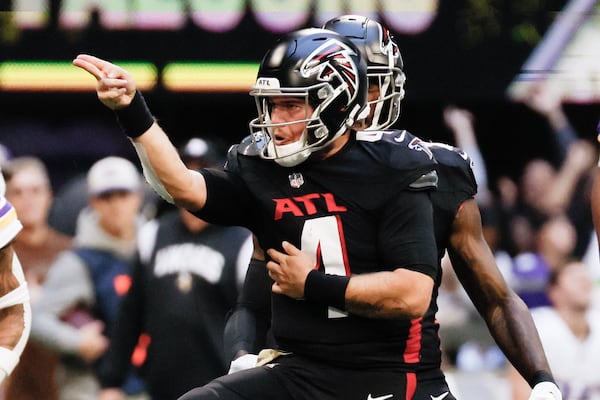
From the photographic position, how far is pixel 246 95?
8.57m

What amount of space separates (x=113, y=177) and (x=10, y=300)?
132 inches

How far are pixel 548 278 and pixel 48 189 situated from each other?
2.74 m

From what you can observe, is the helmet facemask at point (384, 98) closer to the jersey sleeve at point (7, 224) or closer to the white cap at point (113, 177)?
the jersey sleeve at point (7, 224)

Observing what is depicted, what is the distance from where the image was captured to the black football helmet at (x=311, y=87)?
4.51 m

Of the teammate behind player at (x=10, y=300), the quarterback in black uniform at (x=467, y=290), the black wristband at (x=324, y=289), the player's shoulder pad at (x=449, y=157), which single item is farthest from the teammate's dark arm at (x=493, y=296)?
the teammate behind player at (x=10, y=300)

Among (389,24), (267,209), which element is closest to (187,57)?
(389,24)

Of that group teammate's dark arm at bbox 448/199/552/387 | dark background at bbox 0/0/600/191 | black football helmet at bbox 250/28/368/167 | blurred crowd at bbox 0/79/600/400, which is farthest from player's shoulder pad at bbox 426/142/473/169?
dark background at bbox 0/0/600/191

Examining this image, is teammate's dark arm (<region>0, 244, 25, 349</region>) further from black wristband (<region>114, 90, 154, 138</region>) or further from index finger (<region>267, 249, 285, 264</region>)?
index finger (<region>267, 249, 285, 264</region>)

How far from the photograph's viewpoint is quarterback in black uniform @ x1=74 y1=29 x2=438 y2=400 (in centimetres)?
441

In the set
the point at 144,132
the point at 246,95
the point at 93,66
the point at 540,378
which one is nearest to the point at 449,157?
the point at 540,378

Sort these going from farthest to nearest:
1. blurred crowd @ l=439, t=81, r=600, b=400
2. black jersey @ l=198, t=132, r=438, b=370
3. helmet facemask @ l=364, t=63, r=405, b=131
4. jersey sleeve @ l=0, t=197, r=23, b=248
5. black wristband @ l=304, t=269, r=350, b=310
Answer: blurred crowd @ l=439, t=81, r=600, b=400
helmet facemask @ l=364, t=63, r=405, b=131
jersey sleeve @ l=0, t=197, r=23, b=248
black jersey @ l=198, t=132, r=438, b=370
black wristband @ l=304, t=269, r=350, b=310

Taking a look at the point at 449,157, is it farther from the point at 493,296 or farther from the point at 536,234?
the point at 536,234

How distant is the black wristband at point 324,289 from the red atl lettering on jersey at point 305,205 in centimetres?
22

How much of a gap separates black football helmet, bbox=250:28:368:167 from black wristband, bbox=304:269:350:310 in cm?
36
